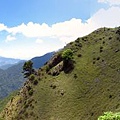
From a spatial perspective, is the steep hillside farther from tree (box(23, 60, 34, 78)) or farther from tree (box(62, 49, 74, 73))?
tree (box(23, 60, 34, 78))

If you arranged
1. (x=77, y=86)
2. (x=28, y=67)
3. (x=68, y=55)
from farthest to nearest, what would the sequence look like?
(x=28, y=67)
(x=68, y=55)
(x=77, y=86)

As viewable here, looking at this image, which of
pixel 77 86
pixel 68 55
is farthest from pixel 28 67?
pixel 77 86

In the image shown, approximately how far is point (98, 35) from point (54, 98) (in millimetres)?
55529

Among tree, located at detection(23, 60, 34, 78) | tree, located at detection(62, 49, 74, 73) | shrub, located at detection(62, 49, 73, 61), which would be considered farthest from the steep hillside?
tree, located at detection(23, 60, 34, 78)

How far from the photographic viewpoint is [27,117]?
414ft

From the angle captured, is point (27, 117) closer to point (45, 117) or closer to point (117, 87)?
point (45, 117)

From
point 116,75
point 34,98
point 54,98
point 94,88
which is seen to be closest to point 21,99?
point 34,98

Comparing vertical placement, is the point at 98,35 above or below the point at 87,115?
above

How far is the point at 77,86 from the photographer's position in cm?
12625

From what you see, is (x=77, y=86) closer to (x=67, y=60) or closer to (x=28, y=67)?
(x=67, y=60)

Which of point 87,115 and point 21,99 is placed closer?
point 87,115

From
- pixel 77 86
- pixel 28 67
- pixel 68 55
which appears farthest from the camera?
pixel 28 67

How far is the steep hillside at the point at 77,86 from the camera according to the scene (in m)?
112

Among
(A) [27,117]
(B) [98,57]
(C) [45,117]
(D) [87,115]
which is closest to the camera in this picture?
(D) [87,115]
